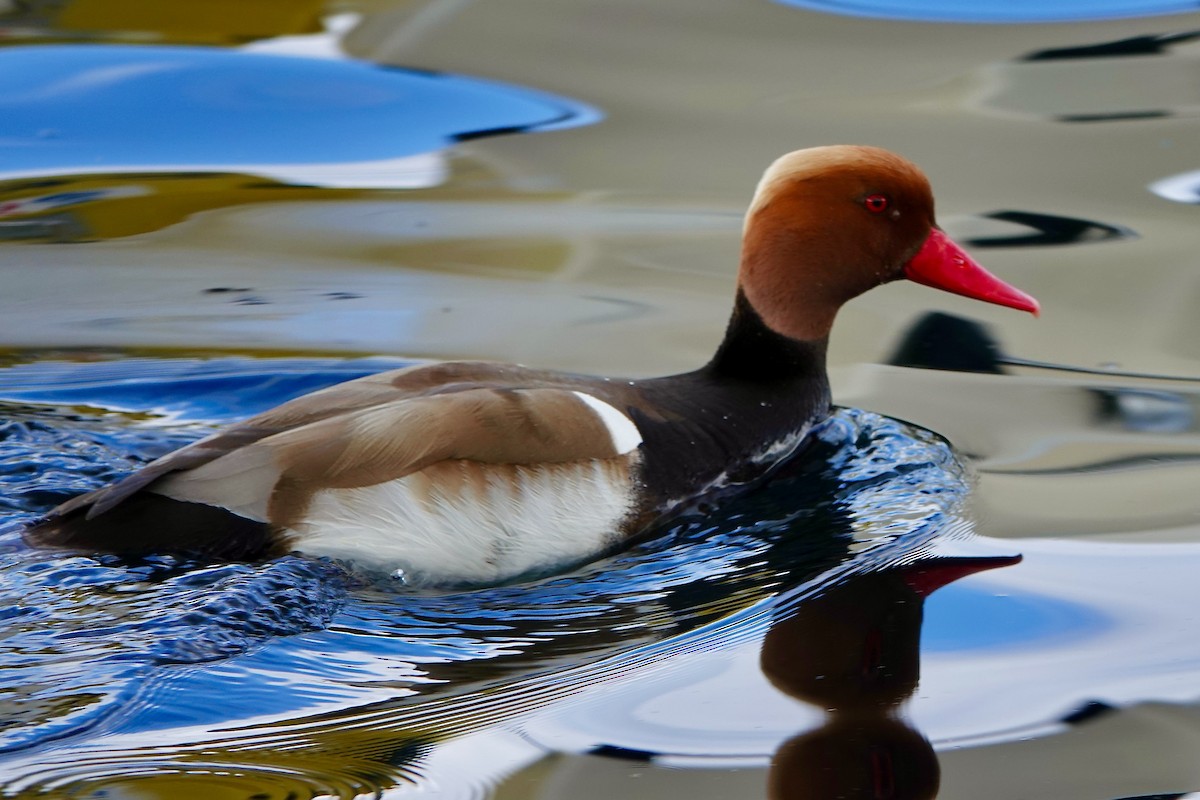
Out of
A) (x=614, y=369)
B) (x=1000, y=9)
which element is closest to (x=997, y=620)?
(x=614, y=369)

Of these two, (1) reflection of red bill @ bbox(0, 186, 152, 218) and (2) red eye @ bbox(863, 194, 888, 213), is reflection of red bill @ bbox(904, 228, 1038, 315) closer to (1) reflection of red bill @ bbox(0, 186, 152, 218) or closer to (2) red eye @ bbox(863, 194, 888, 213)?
(2) red eye @ bbox(863, 194, 888, 213)

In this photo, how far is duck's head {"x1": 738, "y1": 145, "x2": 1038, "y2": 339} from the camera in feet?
16.6

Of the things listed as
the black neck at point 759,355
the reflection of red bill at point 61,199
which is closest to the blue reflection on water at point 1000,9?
A: the reflection of red bill at point 61,199

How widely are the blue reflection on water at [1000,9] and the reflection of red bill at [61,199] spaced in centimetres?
377

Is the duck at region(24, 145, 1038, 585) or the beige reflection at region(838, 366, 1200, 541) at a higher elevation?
the duck at region(24, 145, 1038, 585)

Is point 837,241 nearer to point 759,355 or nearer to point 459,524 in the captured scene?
point 759,355

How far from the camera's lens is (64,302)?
640 centimetres

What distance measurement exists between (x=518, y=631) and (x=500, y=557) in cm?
36

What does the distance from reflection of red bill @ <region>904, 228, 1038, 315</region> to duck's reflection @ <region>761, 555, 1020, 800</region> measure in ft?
3.48

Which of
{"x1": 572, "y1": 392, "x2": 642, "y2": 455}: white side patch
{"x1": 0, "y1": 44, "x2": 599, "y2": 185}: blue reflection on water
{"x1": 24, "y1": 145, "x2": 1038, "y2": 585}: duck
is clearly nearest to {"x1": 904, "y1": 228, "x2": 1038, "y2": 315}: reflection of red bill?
{"x1": 24, "y1": 145, "x2": 1038, "y2": 585}: duck

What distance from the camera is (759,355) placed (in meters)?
5.16

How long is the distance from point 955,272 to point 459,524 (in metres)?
1.92

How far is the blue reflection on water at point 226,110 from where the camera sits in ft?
25.9

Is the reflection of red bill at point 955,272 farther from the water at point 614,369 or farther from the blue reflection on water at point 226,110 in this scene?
the blue reflection on water at point 226,110
